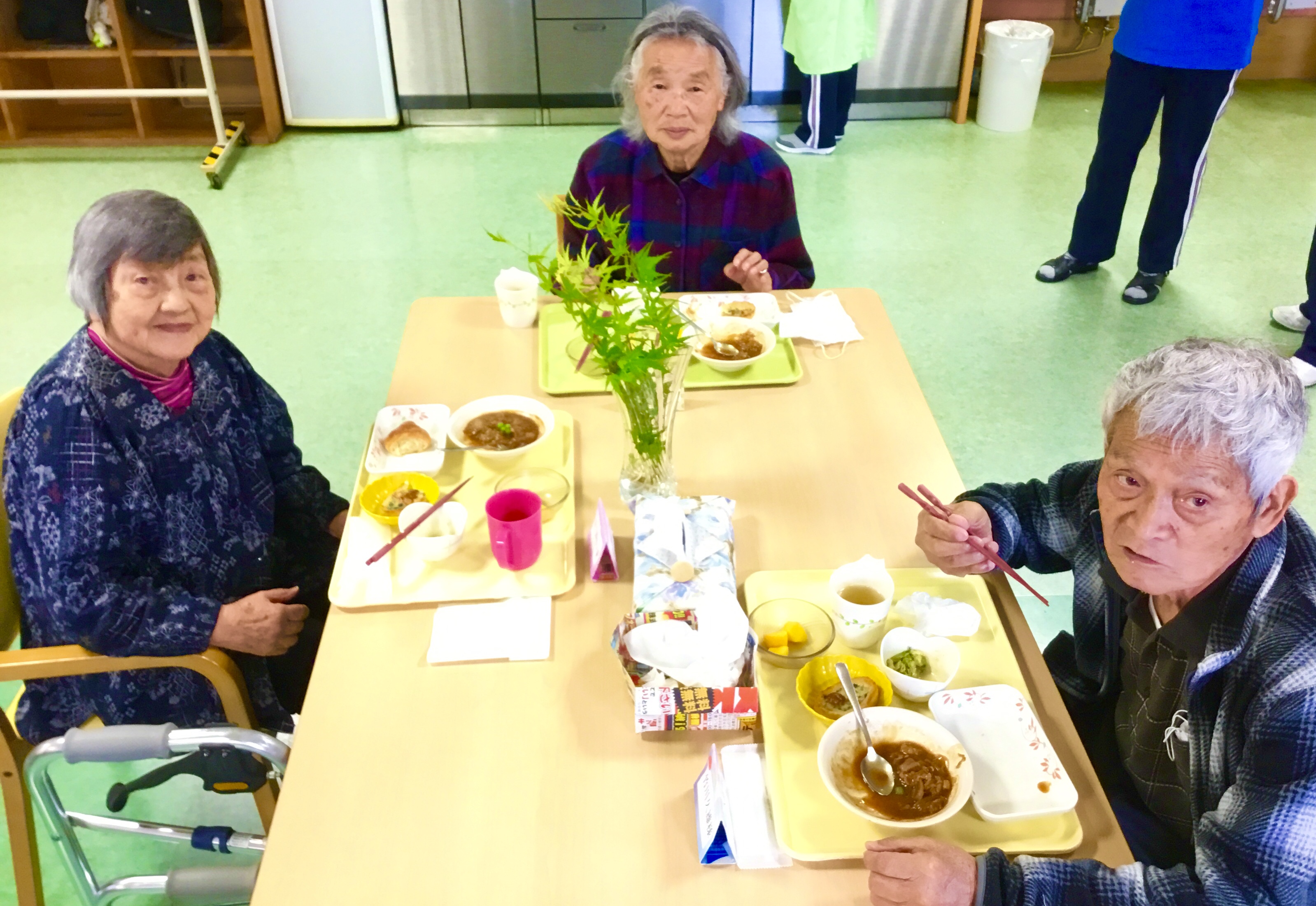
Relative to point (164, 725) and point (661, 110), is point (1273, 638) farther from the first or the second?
point (661, 110)

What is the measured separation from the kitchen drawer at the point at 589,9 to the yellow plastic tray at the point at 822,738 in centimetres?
424

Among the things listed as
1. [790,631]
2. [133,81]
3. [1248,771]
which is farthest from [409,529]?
[133,81]

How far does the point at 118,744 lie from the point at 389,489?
1.81 ft

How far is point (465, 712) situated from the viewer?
4.60ft

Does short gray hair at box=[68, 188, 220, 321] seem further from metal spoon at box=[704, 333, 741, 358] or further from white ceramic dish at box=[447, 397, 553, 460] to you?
metal spoon at box=[704, 333, 741, 358]

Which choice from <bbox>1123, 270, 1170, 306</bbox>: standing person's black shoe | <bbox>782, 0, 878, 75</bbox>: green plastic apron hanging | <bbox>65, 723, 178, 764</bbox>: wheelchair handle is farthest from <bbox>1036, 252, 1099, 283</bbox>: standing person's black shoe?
<bbox>65, 723, 178, 764</bbox>: wheelchair handle

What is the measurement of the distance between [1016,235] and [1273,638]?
3534 millimetres

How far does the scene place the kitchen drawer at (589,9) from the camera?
5.09 m

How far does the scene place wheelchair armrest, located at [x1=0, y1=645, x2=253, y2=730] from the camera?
1.54m

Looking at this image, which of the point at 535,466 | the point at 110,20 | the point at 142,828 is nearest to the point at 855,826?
the point at 535,466

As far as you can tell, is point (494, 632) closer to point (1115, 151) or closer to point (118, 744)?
point (118, 744)

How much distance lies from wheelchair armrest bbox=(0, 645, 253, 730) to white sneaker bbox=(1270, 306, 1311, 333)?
3740 millimetres

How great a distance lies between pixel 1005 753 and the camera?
1.34m

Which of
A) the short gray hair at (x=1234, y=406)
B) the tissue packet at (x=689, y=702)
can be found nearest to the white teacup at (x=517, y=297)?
the tissue packet at (x=689, y=702)
